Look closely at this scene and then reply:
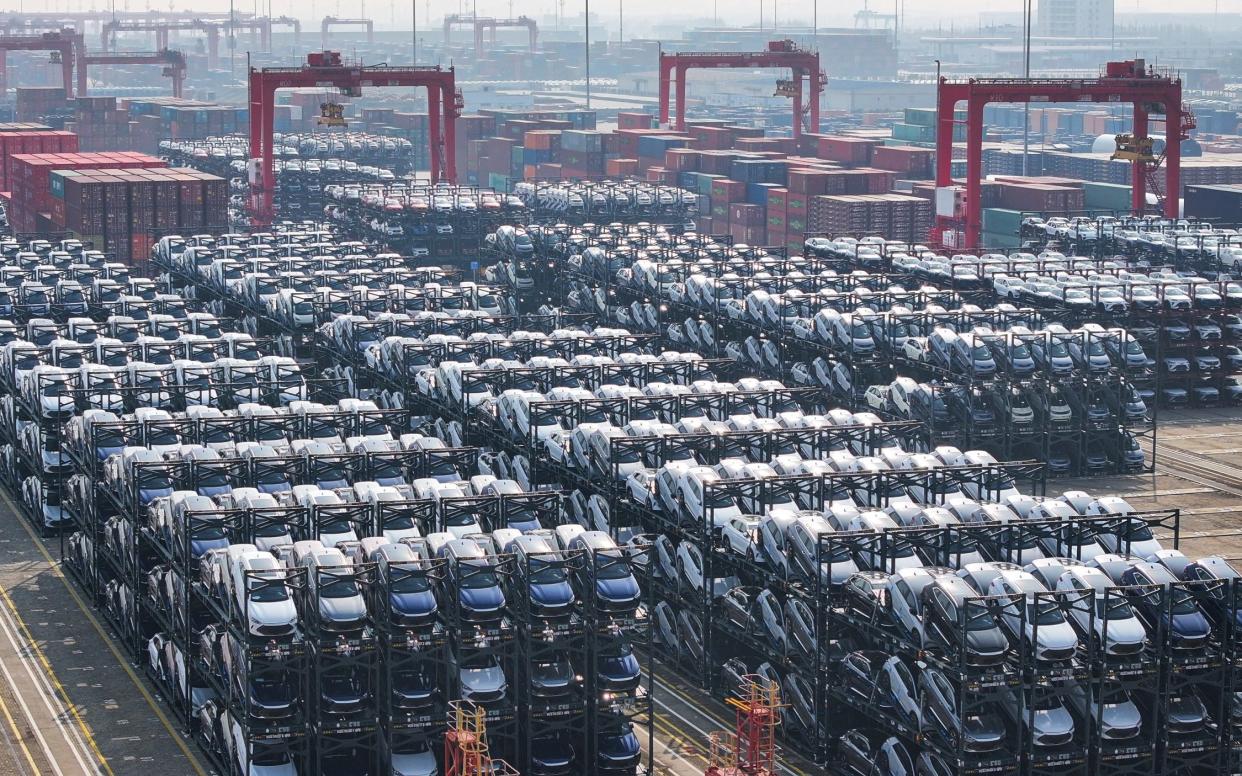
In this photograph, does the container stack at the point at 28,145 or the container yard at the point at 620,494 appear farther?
the container stack at the point at 28,145

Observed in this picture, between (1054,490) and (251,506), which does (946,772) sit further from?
(1054,490)

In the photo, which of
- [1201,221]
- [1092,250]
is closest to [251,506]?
[1092,250]

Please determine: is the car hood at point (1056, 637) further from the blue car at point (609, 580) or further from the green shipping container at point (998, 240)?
the green shipping container at point (998, 240)

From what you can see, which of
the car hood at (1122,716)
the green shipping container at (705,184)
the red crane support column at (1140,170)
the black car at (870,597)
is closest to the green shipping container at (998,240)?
the red crane support column at (1140,170)

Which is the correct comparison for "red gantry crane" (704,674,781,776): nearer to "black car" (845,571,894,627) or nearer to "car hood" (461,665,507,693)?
"black car" (845,571,894,627)

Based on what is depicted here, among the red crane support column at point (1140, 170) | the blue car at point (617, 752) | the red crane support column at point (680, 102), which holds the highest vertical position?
the red crane support column at point (680, 102)
